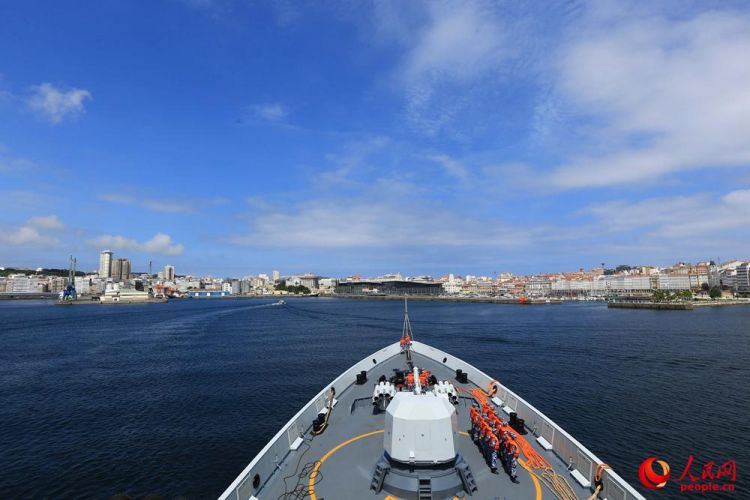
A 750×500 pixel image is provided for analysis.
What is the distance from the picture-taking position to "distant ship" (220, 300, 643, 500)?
335 inches

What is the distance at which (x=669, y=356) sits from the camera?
4522cm

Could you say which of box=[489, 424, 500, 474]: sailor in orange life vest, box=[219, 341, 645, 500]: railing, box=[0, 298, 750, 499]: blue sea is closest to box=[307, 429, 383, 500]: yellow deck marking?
box=[219, 341, 645, 500]: railing

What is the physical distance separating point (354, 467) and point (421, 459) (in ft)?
8.47

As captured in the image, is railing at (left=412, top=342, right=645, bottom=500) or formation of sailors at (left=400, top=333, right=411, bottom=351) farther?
formation of sailors at (left=400, top=333, right=411, bottom=351)

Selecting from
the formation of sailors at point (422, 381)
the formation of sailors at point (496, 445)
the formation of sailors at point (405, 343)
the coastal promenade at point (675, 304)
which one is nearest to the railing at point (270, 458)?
the formation of sailors at point (422, 381)

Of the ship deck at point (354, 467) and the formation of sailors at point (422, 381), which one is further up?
the formation of sailors at point (422, 381)

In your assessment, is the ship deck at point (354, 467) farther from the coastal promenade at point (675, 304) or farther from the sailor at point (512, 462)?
the coastal promenade at point (675, 304)

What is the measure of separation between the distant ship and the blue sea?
8.79m

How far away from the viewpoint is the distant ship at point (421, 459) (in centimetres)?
851

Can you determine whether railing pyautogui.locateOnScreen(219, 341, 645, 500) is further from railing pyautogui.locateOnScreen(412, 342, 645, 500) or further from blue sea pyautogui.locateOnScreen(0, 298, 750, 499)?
blue sea pyautogui.locateOnScreen(0, 298, 750, 499)

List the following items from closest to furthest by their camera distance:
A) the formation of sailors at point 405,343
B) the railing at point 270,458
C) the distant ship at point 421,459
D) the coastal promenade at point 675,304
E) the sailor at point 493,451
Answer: the distant ship at point 421,459 < the railing at point 270,458 < the sailor at point 493,451 < the formation of sailors at point 405,343 < the coastal promenade at point 675,304

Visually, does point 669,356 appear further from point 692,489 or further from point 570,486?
point 570,486

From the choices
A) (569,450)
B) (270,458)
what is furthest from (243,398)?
(569,450)

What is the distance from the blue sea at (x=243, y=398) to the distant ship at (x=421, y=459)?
8.79 m
